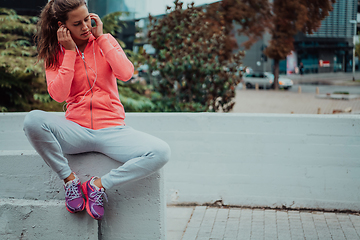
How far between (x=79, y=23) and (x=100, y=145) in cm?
92

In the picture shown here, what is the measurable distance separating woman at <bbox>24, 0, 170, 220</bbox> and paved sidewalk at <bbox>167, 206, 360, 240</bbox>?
113cm

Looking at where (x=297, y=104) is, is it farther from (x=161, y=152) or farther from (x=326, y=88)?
(x=161, y=152)

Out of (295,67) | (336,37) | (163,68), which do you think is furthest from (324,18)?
(163,68)

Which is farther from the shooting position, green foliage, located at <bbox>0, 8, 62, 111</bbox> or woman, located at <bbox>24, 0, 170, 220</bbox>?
green foliage, located at <bbox>0, 8, 62, 111</bbox>

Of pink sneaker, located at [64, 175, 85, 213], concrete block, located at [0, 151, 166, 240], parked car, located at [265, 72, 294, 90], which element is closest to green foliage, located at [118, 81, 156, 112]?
concrete block, located at [0, 151, 166, 240]

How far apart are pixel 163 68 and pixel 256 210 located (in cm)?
329

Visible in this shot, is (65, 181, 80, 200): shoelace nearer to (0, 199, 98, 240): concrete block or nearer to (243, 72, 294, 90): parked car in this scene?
(0, 199, 98, 240): concrete block

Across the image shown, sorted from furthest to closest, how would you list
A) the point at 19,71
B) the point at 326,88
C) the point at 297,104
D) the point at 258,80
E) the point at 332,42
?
the point at 258,80 < the point at 297,104 < the point at 326,88 < the point at 332,42 < the point at 19,71

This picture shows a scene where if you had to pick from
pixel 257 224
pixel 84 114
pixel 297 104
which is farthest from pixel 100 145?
pixel 297 104

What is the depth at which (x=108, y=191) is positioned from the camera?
2.97 meters

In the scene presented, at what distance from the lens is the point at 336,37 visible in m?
9.11

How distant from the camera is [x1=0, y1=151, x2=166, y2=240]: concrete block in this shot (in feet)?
9.42

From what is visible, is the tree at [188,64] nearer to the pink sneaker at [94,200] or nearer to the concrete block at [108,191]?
the concrete block at [108,191]

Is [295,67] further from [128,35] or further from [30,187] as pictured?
[30,187]
